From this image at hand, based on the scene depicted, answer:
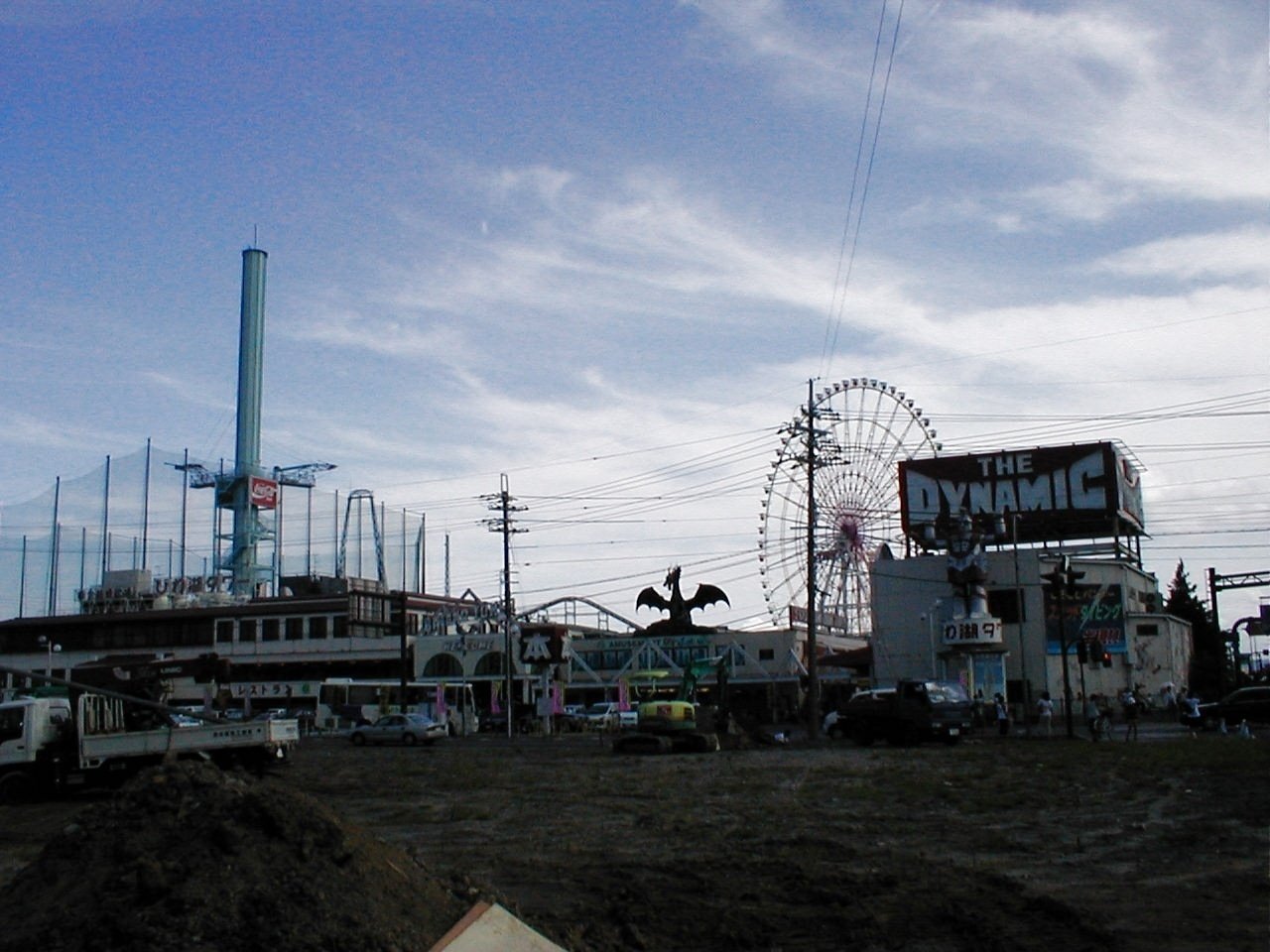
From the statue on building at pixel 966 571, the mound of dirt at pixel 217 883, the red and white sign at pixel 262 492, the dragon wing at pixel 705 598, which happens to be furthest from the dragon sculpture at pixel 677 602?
the mound of dirt at pixel 217 883

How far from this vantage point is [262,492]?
103125 mm

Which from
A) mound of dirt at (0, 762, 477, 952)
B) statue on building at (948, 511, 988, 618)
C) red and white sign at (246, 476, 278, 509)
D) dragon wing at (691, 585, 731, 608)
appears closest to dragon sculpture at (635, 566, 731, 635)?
dragon wing at (691, 585, 731, 608)

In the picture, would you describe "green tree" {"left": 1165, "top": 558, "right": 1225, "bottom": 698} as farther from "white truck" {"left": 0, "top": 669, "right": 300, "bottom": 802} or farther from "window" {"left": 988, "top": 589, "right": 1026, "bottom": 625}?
"white truck" {"left": 0, "top": 669, "right": 300, "bottom": 802}

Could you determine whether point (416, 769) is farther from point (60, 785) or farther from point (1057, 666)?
point (1057, 666)

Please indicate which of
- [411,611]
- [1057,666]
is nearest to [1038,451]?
[1057,666]

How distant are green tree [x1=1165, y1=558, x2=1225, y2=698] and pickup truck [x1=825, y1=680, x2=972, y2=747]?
49515mm

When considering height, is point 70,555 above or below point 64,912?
above

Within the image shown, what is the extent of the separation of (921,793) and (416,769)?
47.8 ft

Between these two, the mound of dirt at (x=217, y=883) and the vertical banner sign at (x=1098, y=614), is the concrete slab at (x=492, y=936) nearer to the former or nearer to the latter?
the mound of dirt at (x=217, y=883)

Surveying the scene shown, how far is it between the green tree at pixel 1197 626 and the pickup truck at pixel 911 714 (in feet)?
162

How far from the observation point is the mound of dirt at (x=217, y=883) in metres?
7.24

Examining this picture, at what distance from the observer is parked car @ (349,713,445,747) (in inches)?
1945

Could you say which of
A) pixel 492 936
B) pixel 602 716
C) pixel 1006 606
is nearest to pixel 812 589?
pixel 602 716

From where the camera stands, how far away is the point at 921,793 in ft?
67.7
